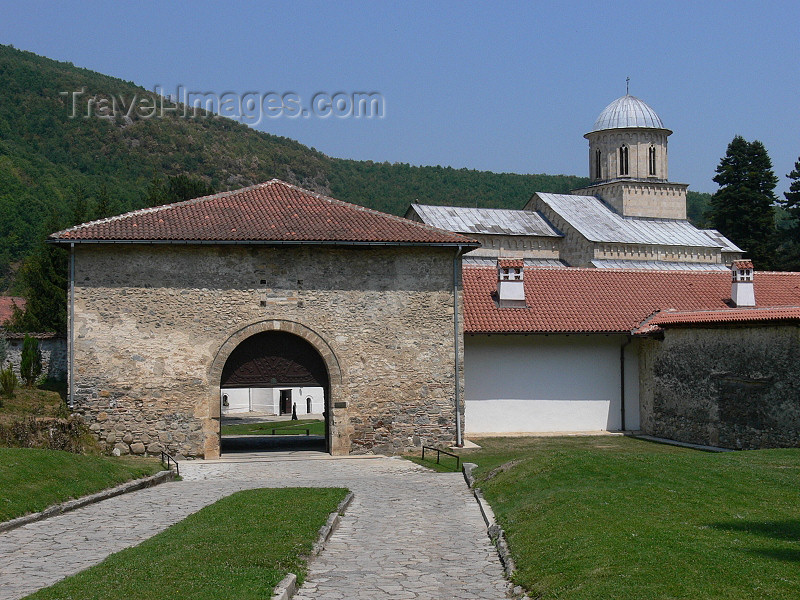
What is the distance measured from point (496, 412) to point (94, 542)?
14334mm

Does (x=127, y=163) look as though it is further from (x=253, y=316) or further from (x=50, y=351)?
(x=253, y=316)

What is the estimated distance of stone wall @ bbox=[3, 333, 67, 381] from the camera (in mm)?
22769

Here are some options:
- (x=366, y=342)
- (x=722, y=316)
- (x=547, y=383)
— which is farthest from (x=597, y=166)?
(x=366, y=342)

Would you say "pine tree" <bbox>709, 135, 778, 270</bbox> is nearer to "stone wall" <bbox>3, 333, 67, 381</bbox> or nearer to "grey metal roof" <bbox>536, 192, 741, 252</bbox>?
"grey metal roof" <bbox>536, 192, 741, 252</bbox>

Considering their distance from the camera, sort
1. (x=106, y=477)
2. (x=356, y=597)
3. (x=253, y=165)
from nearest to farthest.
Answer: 1. (x=356, y=597)
2. (x=106, y=477)
3. (x=253, y=165)

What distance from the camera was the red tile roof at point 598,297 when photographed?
23.4 metres

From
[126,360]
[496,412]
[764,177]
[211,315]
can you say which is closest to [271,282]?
[211,315]

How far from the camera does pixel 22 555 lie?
9.58 metres

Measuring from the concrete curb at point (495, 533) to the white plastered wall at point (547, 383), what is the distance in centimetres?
772

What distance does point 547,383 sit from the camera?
23.8 metres

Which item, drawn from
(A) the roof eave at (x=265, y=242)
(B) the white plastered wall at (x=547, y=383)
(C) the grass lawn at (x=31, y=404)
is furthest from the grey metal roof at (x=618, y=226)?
(C) the grass lawn at (x=31, y=404)

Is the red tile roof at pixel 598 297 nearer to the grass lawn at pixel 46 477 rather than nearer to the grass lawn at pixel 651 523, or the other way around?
the grass lawn at pixel 651 523

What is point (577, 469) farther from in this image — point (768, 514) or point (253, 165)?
point (253, 165)

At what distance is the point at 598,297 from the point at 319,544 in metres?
16.8
